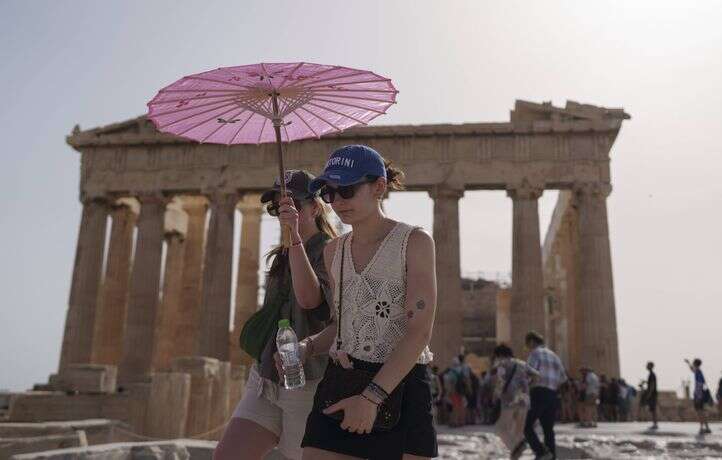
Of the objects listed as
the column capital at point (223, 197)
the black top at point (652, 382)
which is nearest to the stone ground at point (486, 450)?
the black top at point (652, 382)

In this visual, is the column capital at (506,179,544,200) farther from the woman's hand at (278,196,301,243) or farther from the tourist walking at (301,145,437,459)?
the tourist walking at (301,145,437,459)

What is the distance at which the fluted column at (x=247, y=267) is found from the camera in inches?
1180

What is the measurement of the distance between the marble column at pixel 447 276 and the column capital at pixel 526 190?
1.79 m

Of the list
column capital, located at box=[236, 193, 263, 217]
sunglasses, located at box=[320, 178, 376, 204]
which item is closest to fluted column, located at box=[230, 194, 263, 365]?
column capital, located at box=[236, 193, 263, 217]

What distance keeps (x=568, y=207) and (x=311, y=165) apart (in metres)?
9.51

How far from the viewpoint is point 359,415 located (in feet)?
8.59

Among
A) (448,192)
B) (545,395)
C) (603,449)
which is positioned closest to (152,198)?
(448,192)

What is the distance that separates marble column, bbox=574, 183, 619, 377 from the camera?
24453 mm

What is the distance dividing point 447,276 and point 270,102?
21.5 meters

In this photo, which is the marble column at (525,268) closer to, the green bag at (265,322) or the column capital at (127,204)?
the column capital at (127,204)

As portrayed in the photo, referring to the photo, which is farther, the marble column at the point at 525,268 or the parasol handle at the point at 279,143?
the marble column at the point at 525,268

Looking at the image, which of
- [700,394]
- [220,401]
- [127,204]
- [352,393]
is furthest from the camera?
[127,204]

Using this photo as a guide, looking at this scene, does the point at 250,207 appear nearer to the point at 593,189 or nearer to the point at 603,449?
the point at 593,189

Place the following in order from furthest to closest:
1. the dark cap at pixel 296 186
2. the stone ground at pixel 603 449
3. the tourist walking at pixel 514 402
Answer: the stone ground at pixel 603 449 < the tourist walking at pixel 514 402 < the dark cap at pixel 296 186
